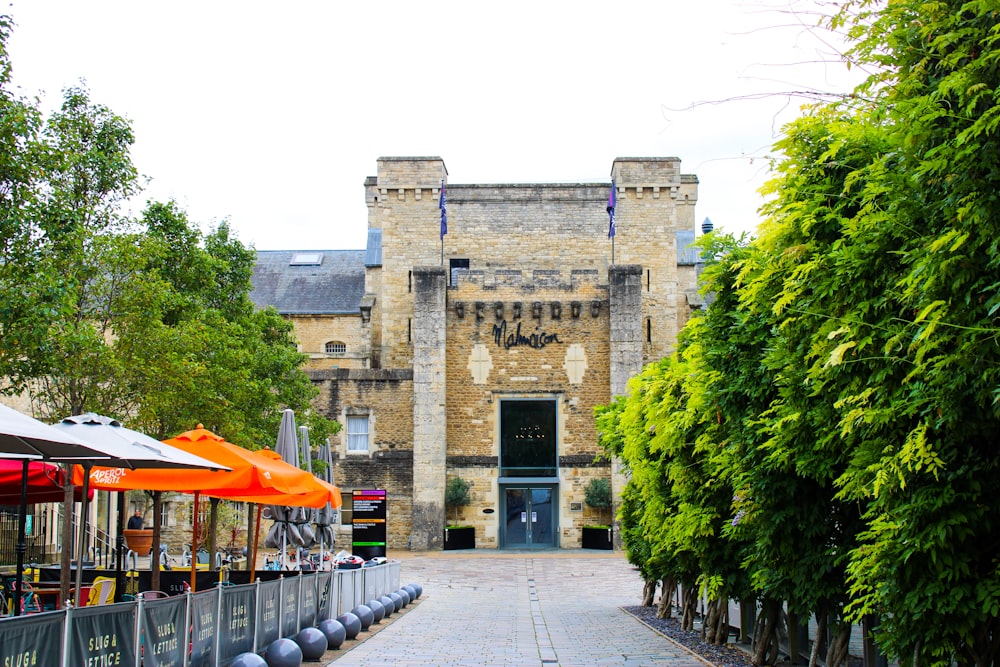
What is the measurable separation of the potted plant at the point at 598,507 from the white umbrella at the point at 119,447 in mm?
28494

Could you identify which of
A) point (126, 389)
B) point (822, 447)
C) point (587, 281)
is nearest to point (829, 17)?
point (822, 447)

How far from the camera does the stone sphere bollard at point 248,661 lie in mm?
10491

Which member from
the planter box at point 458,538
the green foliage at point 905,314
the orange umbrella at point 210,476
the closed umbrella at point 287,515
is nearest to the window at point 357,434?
the planter box at point 458,538

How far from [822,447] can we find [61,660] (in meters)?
5.87

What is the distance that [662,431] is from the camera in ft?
48.4

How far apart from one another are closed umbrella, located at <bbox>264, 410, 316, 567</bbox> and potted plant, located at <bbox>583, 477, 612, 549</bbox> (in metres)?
21.1

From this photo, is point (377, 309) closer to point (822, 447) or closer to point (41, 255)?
point (41, 255)

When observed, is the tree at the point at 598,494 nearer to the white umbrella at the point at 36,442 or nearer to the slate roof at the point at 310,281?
the slate roof at the point at 310,281

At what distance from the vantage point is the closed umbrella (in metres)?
17.4

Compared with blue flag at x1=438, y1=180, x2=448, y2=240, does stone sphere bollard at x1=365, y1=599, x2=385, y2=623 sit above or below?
below

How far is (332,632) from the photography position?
46.2ft

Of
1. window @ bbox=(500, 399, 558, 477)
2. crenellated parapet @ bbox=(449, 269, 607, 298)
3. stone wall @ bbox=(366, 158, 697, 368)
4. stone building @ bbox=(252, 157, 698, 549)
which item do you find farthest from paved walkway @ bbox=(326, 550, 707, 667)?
stone wall @ bbox=(366, 158, 697, 368)

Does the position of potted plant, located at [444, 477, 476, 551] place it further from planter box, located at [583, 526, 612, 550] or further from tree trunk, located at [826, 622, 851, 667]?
tree trunk, located at [826, 622, 851, 667]

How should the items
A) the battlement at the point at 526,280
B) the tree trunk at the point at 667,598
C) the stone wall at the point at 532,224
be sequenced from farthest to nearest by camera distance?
the stone wall at the point at 532,224 → the battlement at the point at 526,280 → the tree trunk at the point at 667,598
